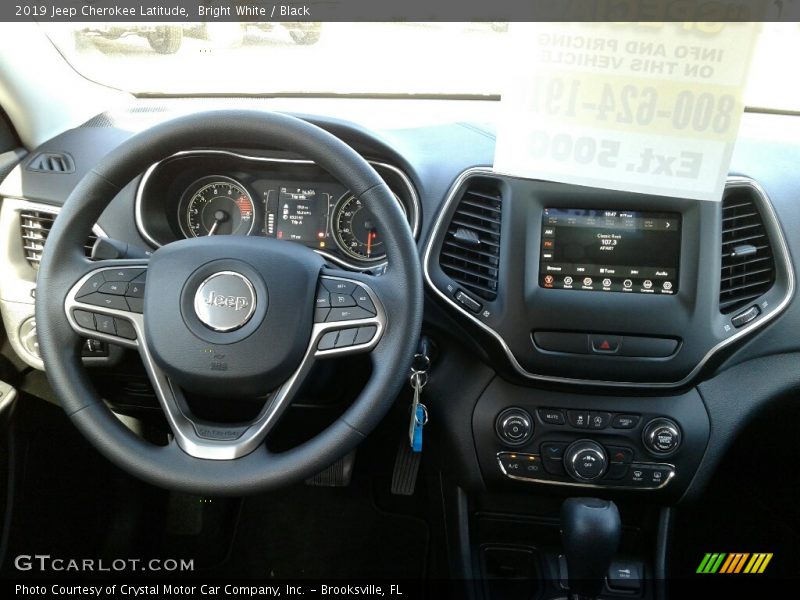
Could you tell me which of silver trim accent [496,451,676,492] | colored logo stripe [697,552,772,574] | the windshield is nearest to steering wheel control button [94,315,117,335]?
the windshield

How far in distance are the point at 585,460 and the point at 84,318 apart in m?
1.03

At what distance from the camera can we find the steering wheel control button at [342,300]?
122 cm

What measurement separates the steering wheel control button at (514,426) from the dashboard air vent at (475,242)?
10.9 inches

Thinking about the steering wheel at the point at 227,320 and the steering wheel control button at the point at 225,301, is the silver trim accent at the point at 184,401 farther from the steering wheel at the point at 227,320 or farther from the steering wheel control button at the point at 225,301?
the steering wheel control button at the point at 225,301

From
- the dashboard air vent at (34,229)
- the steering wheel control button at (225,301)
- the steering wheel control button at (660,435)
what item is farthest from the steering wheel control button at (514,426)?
the dashboard air vent at (34,229)

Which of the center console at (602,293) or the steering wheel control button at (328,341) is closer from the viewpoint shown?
the steering wheel control button at (328,341)

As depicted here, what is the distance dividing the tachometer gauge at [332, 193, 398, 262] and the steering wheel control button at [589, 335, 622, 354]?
463 mm

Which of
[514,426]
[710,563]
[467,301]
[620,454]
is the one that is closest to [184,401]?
[467,301]

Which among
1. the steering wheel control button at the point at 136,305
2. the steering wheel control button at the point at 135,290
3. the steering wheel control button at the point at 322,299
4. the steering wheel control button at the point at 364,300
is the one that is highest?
the steering wheel control button at the point at 364,300

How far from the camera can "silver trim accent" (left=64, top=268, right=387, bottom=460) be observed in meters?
1.19

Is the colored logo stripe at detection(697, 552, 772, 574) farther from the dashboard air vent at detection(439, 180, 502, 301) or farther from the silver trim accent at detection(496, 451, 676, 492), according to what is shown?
the dashboard air vent at detection(439, 180, 502, 301)

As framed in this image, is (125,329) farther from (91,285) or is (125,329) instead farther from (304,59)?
(304,59)

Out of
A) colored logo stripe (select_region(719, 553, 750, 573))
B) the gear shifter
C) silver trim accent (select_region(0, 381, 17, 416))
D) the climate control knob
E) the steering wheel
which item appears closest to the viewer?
the steering wheel

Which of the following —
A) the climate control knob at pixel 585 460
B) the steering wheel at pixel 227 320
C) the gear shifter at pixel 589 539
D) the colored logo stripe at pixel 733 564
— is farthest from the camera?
the colored logo stripe at pixel 733 564
